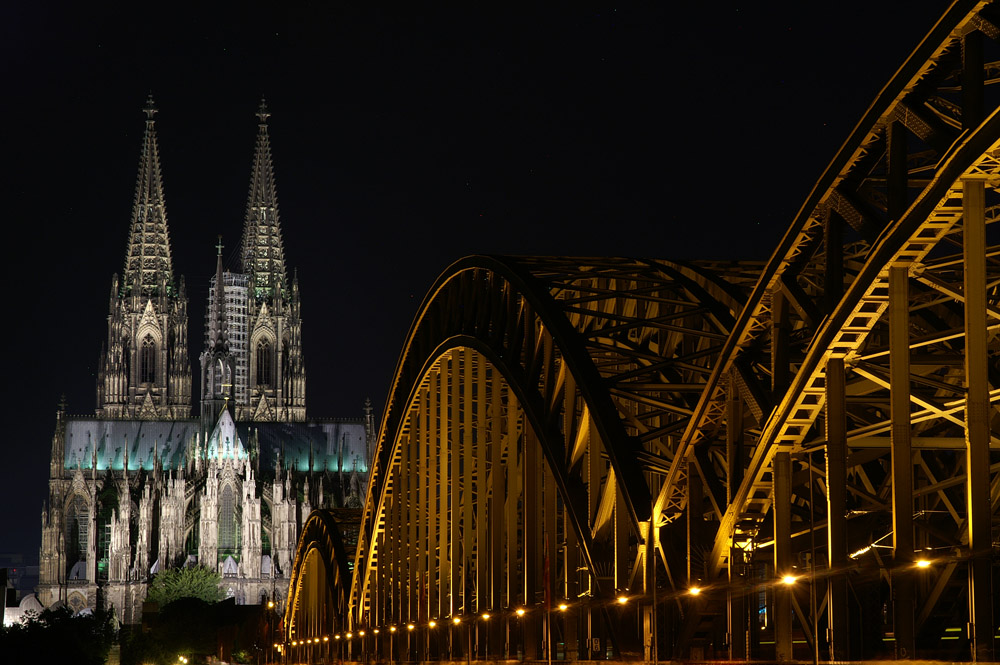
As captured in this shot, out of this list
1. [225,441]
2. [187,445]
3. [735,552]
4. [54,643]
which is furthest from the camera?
[187,445]

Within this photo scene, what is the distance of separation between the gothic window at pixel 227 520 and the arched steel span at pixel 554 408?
126 metres

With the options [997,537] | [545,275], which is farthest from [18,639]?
[997,537]

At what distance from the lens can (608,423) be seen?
92.2 ft

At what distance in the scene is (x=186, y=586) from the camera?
163500 mm

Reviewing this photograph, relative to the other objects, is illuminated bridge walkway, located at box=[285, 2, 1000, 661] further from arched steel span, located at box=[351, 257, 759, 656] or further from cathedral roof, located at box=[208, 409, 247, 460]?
cathedral roof, located at box=[208, 409, 247, 460]

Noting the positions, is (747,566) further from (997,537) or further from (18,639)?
(18,639)

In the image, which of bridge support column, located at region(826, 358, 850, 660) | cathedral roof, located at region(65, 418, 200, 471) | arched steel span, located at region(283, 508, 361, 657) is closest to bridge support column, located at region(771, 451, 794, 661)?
bridge support column, located at region(826, 358, 850, 660)

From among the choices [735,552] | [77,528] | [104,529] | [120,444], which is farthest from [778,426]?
[120,444]

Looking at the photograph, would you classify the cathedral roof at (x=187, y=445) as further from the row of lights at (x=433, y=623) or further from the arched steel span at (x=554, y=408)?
the arched steel span at (x=554, y=408)

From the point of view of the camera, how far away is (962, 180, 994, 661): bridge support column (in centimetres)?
1620

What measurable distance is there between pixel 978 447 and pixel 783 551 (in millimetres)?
5232

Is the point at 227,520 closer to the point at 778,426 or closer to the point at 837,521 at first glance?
the point at 778,426

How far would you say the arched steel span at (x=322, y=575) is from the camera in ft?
230

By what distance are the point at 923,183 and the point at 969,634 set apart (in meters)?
5.31
